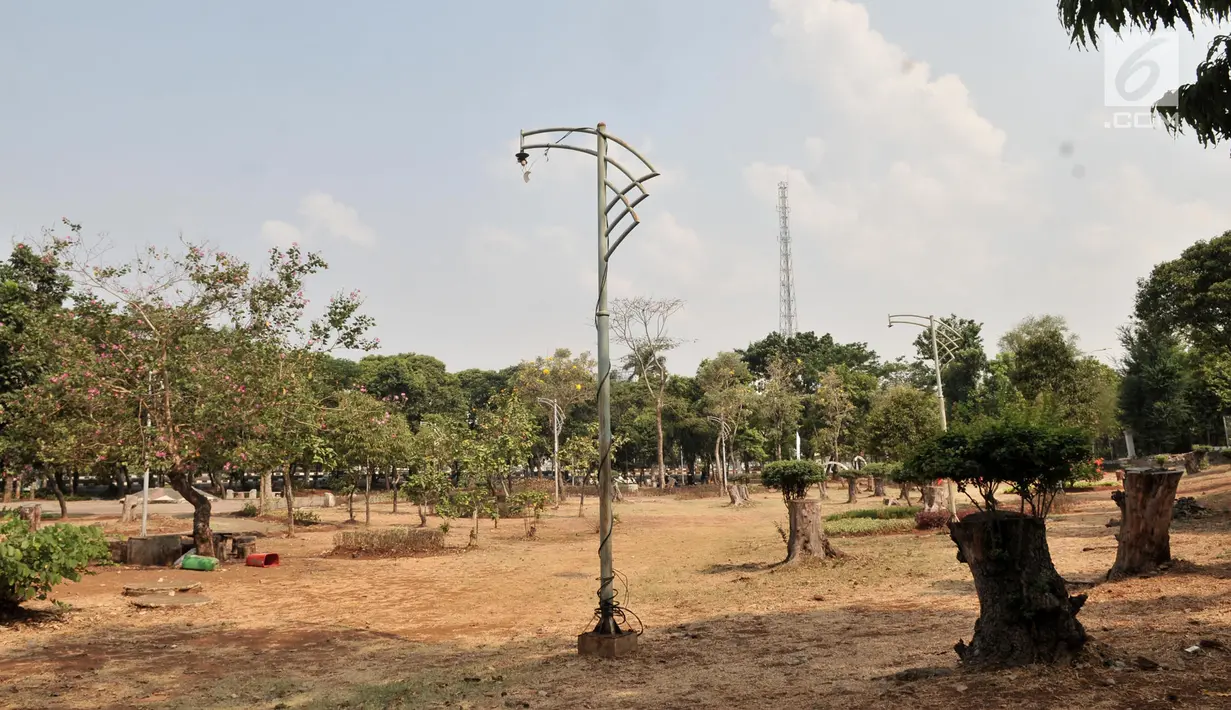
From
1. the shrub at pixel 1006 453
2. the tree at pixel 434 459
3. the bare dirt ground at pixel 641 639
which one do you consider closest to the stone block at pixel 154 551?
the bare dirt ground at pixel 641 639

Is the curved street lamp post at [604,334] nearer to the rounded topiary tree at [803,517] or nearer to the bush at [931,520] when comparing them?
the rounded topiary tree at [803,517]

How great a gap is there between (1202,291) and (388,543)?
34.1m

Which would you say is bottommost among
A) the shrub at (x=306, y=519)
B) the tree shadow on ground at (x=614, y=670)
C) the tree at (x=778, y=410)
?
the shrub at (x=306, y=519)

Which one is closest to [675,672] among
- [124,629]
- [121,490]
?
[124,629]

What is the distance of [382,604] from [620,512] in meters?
25.5

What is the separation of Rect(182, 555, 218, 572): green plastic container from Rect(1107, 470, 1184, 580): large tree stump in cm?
1742

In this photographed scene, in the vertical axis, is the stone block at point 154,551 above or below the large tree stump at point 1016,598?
below

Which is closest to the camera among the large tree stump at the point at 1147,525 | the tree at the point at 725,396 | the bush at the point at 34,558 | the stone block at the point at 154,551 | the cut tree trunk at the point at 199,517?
the bush at the point at 34,558

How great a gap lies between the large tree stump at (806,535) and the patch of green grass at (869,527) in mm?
5403

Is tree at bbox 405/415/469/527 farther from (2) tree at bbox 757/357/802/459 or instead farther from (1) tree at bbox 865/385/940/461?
(2) tree at bbox 757/357/802/459

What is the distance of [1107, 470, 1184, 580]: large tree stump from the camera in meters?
11.5

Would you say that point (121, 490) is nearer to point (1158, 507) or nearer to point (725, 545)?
point (725, 545)

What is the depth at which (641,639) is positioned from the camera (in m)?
10.0

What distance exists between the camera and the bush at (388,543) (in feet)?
70.3
